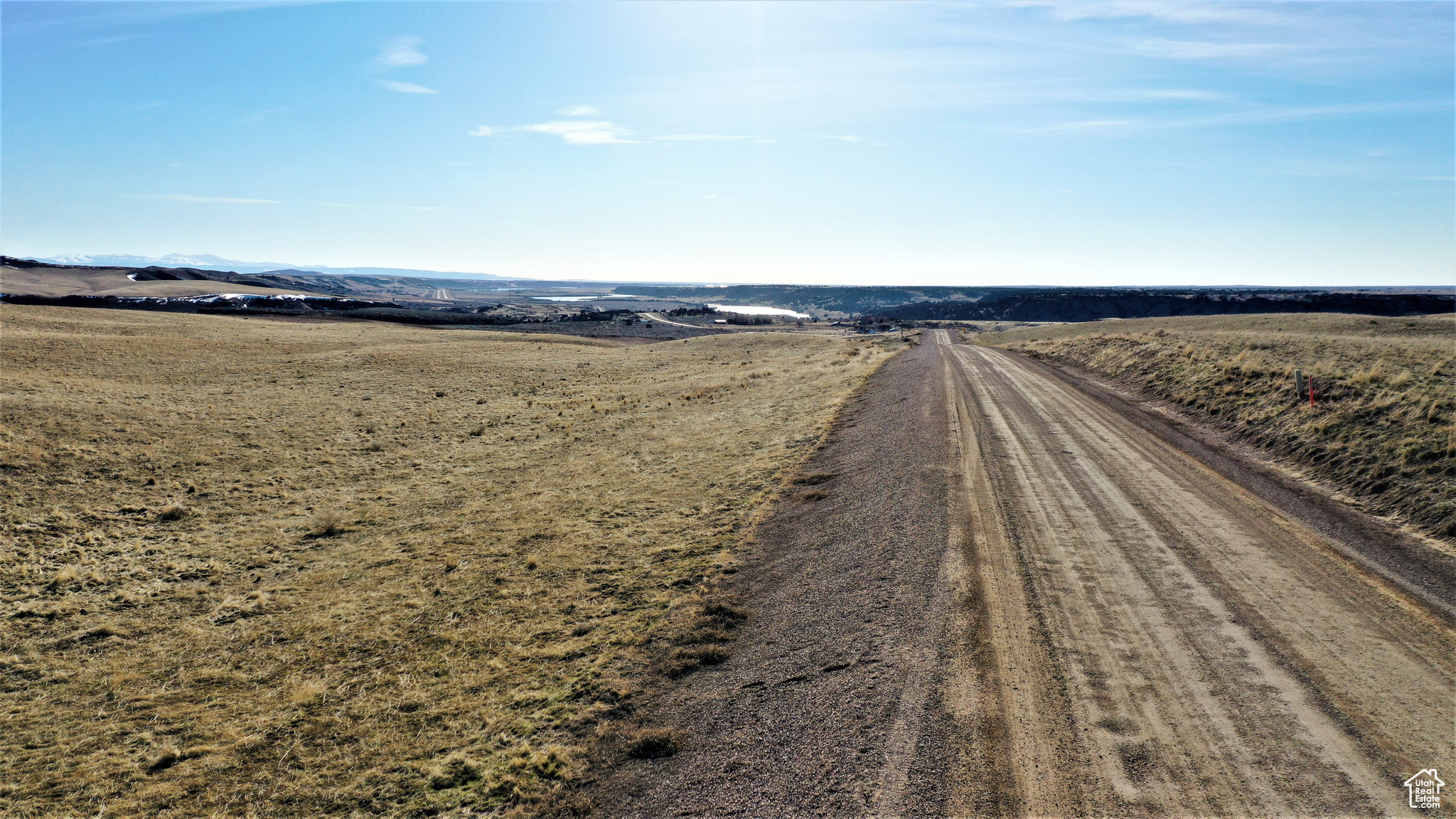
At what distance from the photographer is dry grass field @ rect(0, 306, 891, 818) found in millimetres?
7496

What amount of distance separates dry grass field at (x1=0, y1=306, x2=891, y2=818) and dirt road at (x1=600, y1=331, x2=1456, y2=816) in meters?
1.51

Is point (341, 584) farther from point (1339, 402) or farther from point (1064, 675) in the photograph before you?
point (1339, 402)

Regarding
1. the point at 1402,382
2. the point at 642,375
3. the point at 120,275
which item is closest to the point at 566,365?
the point at 642,375

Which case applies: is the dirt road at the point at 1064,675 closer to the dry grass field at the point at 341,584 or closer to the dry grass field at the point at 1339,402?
the dry grass field at the point at 341,584

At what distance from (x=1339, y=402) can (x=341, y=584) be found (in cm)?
2464

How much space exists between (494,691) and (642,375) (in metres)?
39.5

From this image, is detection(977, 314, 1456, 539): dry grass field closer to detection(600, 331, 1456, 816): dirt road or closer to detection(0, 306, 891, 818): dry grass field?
detection(600, 331, 1456, 816): dirt road

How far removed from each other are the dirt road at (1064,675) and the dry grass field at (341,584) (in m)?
1.51

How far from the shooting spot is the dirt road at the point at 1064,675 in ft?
18.3

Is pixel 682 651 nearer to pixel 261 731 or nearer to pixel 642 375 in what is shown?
pixel 261 731

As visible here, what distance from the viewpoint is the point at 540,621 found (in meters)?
10.7

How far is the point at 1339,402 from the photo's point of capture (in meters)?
16.5

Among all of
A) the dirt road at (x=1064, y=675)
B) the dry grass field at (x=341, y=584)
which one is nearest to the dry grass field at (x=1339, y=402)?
the dirt road at (x=1064, y=675)


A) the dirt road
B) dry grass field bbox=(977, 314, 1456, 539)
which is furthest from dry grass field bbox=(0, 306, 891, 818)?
dry grass field bbox=(977, 314, 1456, 539)
